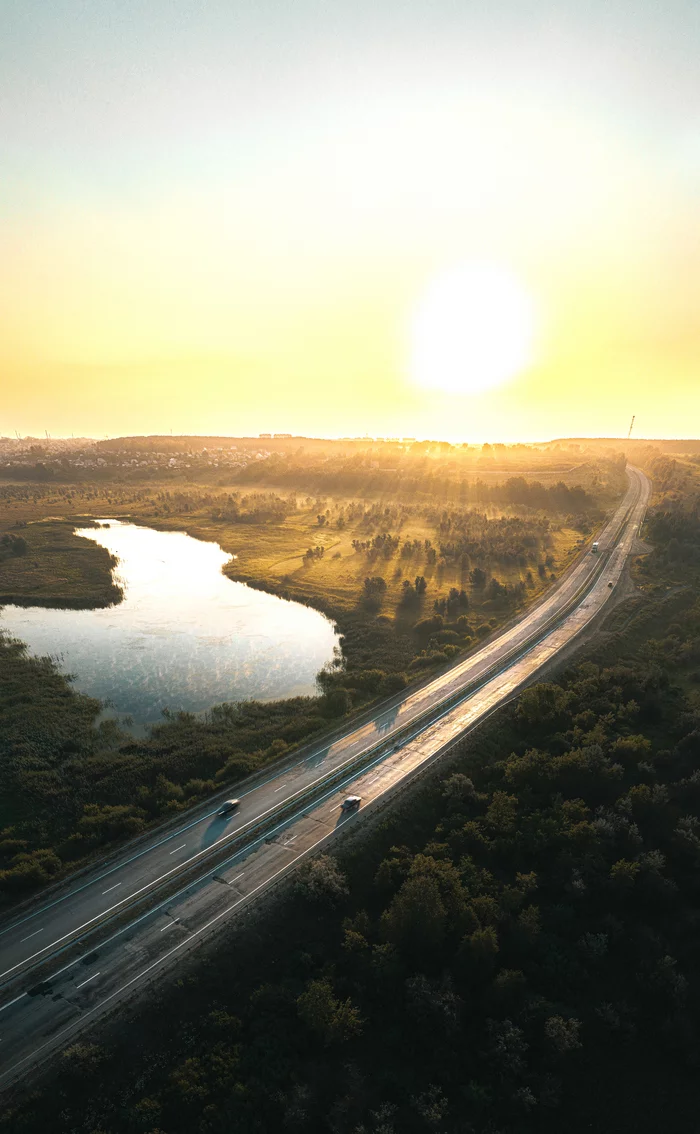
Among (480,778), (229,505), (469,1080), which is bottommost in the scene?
(469,1080)

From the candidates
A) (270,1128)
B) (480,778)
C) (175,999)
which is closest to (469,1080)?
(270,1128)

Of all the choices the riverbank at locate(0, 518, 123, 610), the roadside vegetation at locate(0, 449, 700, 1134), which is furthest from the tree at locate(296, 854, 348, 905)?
the riverbank at locate(0, 518, 123, 610)

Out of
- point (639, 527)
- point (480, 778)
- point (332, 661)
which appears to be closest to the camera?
point (480, 778)

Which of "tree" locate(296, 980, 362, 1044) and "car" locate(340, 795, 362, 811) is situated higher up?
"car" locate(340, 795, 362, 811)

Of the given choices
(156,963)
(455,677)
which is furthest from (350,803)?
(455,677)

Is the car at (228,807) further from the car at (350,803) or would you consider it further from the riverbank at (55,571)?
the riverbank at (55,571)

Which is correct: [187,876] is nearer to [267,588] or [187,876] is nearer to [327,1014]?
[327,1014]

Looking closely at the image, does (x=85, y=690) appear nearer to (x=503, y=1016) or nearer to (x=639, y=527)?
(x=503, y=1016)

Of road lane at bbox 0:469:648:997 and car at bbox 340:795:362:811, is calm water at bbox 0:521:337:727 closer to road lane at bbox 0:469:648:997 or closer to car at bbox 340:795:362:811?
road lane at bbox 0:469:648:997
